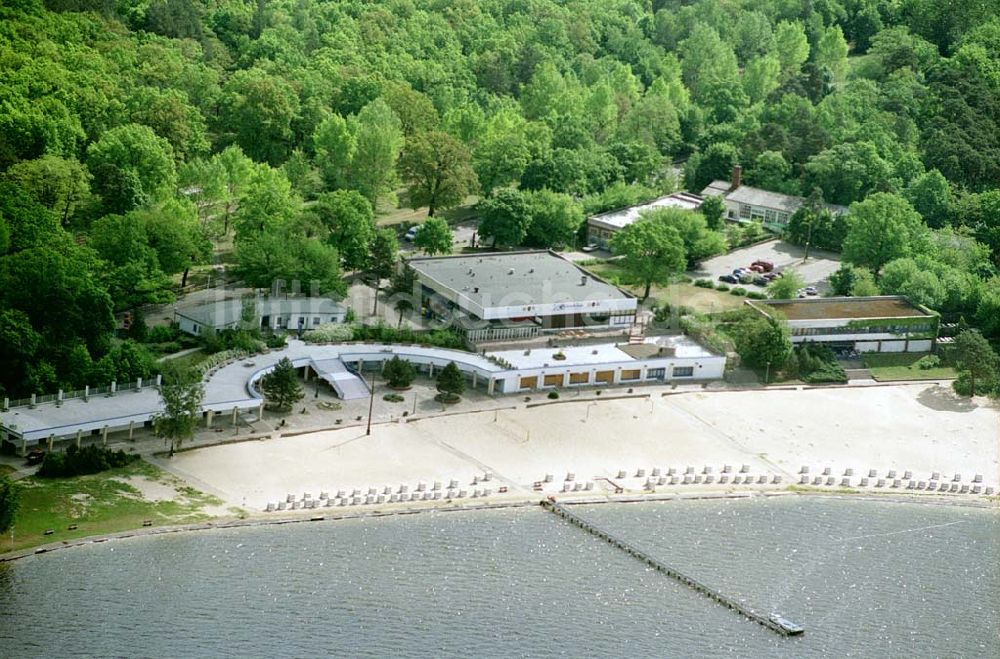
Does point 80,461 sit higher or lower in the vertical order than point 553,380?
lower

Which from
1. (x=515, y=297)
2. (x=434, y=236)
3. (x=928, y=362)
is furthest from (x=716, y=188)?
(x=515, y=297)

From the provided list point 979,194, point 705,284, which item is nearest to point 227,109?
point 705,284

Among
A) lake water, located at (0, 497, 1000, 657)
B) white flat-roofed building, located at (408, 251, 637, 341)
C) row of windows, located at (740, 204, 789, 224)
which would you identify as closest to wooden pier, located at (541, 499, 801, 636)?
lake water, located at (0, 497, 1000, 657)

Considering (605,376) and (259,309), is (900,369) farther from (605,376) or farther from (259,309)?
(259,309)

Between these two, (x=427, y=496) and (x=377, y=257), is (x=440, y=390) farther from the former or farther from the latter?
(x=377, y=257)

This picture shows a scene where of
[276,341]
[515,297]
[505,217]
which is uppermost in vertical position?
[505,217]

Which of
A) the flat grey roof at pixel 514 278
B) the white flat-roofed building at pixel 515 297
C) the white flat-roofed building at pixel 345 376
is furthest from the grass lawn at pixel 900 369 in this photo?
the flat grey roof at pixel 514 278
